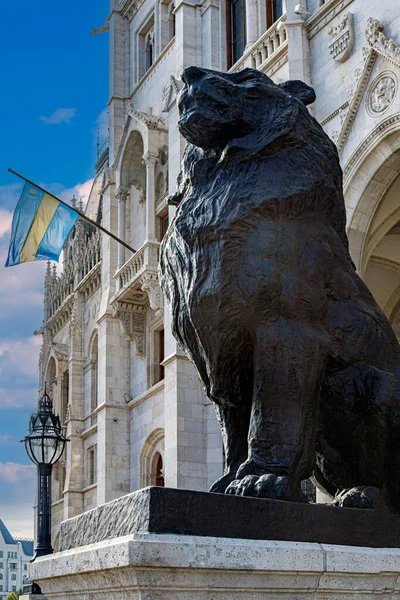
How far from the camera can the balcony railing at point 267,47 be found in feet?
48.3

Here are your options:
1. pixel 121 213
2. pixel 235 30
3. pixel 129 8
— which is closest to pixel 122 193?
pixel 121 213

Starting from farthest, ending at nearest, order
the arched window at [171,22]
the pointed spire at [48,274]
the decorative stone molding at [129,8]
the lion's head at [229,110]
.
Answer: the pointed spire at [48,274] < the decorative stone molding at [129,8] < the arched window at [171,22] < the lion's head at [229,110]

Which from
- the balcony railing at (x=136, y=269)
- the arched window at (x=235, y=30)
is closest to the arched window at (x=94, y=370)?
the balcony railing at (x=136, y=269)

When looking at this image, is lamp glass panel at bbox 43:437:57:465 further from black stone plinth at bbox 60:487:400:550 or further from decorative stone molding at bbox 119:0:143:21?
decorative stone molding at bbox 119:0:143:21

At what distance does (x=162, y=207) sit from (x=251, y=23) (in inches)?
186

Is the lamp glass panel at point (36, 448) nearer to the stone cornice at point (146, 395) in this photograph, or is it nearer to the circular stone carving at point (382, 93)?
the circular stone carving at point (382, 93)

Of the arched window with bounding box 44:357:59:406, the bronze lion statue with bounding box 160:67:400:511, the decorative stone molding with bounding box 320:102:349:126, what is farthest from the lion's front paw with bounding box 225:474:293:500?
the arched window with bounding box 44:357:59:406

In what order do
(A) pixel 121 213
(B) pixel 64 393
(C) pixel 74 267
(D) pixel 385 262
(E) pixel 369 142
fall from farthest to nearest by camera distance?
(B) pixel 64 393, (C) pixel 74 267, (A) pixel 121 213, (D) pixel 385 262, (E) pixel 369 142

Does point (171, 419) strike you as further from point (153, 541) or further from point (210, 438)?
point (153, 541)

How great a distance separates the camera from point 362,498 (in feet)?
9.75

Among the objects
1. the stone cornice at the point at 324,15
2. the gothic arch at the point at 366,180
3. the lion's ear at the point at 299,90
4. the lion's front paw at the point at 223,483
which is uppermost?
the stone cornice at the point at 324,15

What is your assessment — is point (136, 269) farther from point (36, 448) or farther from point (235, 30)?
point (36, 448)

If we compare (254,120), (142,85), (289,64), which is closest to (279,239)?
(254,120)

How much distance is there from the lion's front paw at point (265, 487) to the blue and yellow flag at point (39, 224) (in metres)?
16.7
